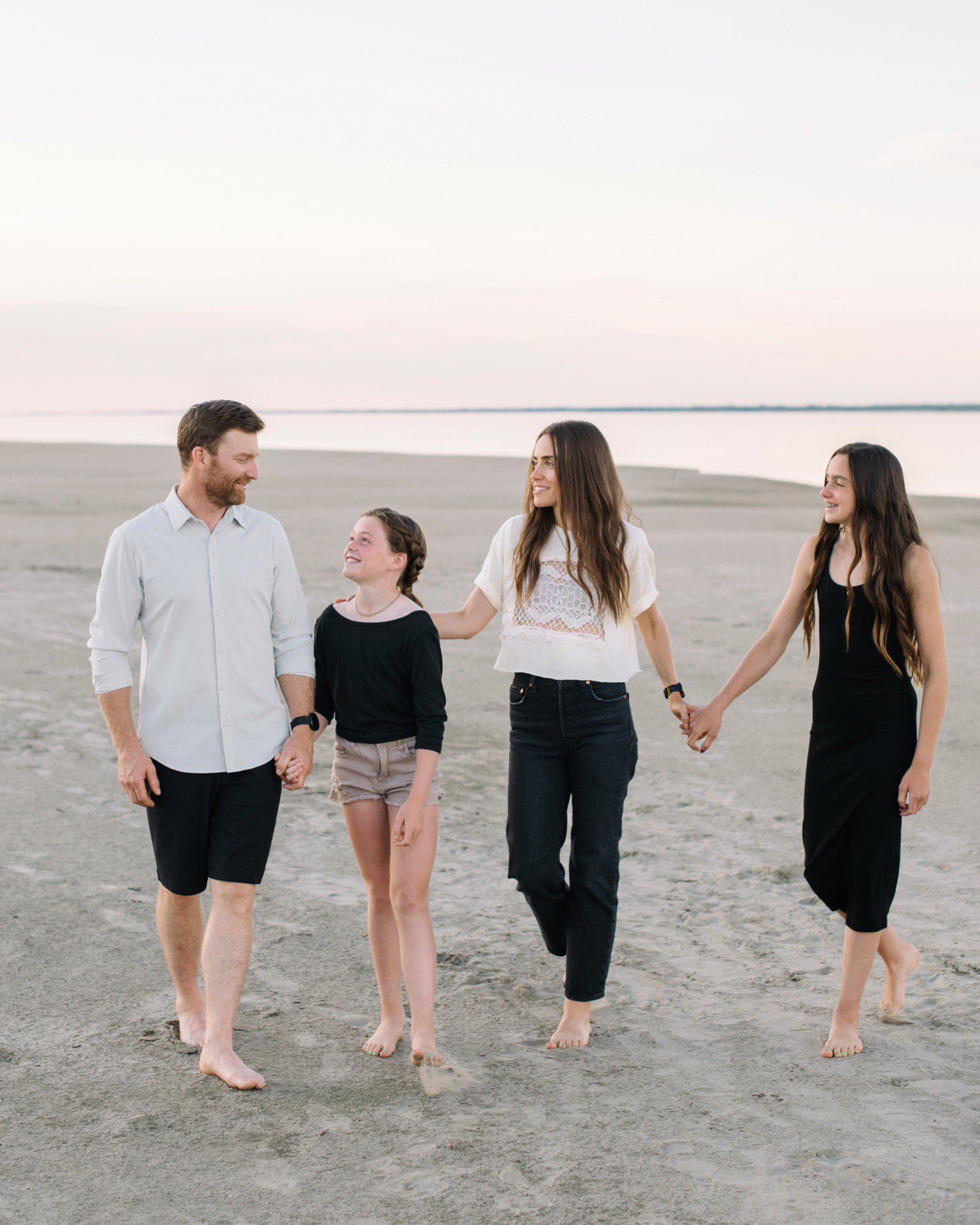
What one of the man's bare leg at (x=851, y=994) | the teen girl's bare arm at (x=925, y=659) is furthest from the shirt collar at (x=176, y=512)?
the man's bare leg at (x=851, y=994)

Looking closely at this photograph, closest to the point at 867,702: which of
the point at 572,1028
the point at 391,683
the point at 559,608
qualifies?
the point at 559,608

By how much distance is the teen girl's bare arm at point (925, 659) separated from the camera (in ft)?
12.5

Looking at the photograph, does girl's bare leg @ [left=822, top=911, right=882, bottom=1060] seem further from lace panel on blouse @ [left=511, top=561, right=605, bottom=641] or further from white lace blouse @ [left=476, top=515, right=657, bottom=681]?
lace panel on blouse @ [left=511, top=561, right=605, bottom=641]

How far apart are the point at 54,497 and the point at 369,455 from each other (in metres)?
19.1

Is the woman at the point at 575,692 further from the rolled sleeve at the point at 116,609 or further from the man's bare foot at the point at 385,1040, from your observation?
the rolled sleeve at the point at 116,609

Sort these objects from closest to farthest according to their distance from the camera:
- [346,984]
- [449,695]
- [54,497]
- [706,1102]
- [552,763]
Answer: [706,1102] → [552,763] → [346,984] → [449,695] → [54,497]

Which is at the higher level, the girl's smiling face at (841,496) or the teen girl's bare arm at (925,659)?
the girl's smiling face at (841,496)

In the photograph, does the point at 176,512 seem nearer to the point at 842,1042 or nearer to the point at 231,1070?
the point at 231,1070

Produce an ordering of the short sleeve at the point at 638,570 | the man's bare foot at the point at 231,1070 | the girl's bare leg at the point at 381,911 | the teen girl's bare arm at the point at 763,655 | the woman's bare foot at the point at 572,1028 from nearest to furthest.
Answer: the man's bare foot at the point at 231,1070 → the girl's bare leg at the point at 381,911 → the woman's bare foot at the point at 572,1028 → the short sleeve at the point at 638,570 → the teen girl's bare arm at the point at 763,655

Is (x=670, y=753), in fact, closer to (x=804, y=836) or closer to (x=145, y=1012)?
(x=804, y=836)

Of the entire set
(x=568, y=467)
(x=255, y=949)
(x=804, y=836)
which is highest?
(x=568, y=467)

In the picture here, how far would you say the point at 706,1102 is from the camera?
3.52 m

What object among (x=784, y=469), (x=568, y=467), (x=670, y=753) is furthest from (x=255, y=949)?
(x=784, y=469)

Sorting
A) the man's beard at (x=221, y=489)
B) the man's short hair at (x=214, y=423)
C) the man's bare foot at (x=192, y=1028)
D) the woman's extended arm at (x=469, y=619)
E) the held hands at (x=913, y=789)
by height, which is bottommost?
the man's bare foot at (x=192, y=1028)
